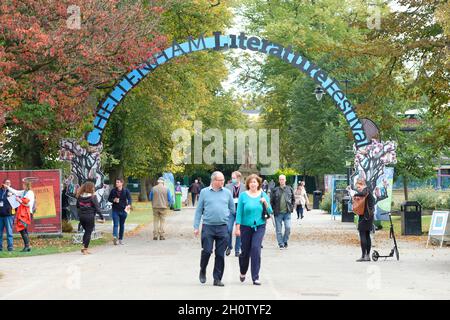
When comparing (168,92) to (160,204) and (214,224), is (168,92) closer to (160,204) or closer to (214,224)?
(160,204)

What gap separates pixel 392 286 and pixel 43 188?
13.7 meters

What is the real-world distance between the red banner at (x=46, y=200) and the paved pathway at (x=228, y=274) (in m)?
2.44

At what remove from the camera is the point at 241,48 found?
28656 mm

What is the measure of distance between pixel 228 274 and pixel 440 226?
938 centimetres

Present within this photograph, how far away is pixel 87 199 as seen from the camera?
70.2ft

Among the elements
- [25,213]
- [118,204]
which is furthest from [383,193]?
[25,213]

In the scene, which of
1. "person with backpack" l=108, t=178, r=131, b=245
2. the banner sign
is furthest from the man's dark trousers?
the banner sign

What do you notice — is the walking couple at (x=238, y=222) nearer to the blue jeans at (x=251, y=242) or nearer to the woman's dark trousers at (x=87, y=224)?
the blue jeans at (x=251, y=242)

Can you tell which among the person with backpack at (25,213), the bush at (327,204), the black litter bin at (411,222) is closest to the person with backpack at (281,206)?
the person with backpack at (25,213)

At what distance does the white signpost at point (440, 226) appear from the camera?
23.8m

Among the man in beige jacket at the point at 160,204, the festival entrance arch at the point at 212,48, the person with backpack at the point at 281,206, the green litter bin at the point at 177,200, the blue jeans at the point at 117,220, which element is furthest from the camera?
the green litter bin at the point at 177,200

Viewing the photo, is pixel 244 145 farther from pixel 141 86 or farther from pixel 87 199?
pixel 87 199

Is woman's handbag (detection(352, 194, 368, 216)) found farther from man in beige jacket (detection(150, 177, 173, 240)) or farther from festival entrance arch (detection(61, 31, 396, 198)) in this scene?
festival entrance arch (detection(61, 31, 396, 198))
